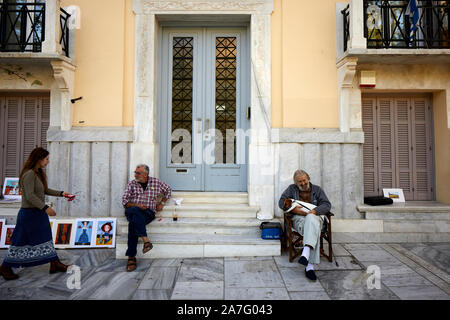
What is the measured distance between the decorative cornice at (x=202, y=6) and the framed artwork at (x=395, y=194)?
4.23 m

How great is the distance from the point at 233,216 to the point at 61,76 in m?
4.01

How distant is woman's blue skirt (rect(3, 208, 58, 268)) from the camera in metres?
3.56

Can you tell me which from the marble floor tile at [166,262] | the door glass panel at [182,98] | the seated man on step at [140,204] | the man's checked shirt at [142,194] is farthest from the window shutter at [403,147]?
the man's checked shirt at [142,194]

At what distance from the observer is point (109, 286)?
3396 mm

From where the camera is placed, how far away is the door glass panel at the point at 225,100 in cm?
564

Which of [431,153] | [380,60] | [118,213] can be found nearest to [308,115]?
[380,60]

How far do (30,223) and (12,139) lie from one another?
308 cm

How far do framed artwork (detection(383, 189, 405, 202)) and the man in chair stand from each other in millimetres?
2056

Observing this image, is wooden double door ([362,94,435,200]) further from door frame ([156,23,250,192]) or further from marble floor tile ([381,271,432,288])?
door frame ([156,23,250,192])

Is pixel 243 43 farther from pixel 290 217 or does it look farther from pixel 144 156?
pixel 290 217

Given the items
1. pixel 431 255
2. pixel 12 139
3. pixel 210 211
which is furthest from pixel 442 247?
pixel 12 139

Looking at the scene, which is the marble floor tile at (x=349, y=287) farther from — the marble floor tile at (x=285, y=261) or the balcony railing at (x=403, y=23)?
the balcony railing at (x=403, y=23)

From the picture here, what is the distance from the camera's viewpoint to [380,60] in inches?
199

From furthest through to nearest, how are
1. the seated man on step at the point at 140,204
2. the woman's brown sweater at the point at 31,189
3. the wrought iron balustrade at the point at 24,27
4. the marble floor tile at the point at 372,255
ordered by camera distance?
the wrought iron balustrade at the point at 24,27, the marble floor tile at the point at 372,255, the seated man on step at the point at 140,204, the woman's brown sweater at the point at 31,189
